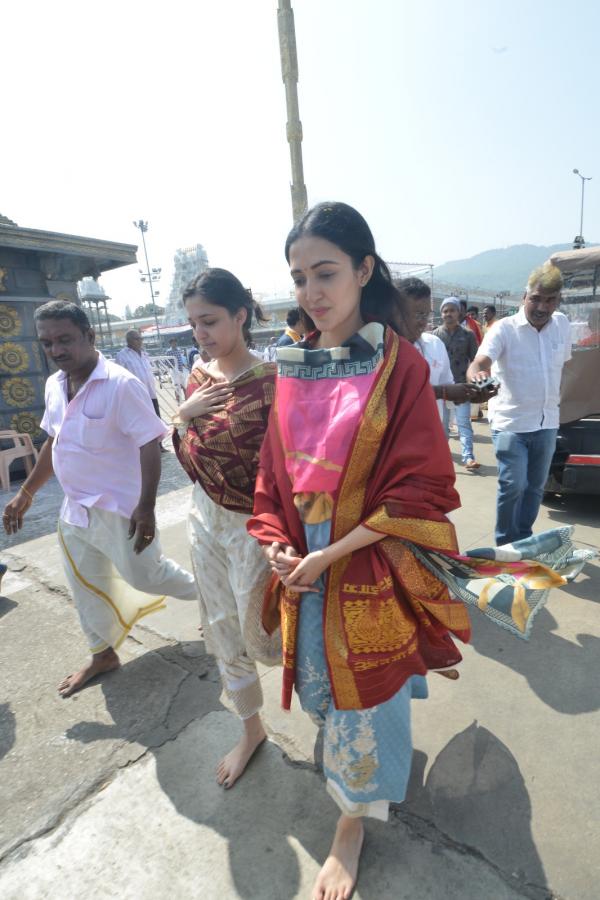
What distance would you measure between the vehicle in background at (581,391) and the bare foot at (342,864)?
9.25 ft

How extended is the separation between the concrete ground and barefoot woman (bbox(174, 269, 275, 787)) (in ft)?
0.67

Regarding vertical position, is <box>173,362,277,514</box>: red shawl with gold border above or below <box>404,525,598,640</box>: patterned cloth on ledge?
above

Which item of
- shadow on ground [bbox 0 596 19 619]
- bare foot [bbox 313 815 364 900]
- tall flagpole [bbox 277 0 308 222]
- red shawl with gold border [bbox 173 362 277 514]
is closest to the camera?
bare foot [bbox 313 815 364 900]

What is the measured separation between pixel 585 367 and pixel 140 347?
5.44 m

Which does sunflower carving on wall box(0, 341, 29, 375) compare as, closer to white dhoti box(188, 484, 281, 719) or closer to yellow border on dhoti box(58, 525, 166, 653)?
yellow border on dhoti box(58, 525, 166, 653)

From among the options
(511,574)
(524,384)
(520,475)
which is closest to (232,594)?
(511,574)

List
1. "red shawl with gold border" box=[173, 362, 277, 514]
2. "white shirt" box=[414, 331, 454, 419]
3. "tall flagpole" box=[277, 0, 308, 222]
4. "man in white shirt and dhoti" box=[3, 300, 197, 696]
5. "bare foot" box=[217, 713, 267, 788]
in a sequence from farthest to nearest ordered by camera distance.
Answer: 1. "tall flagpole" box=[277, 0, 308, 222]
2. "white shirt" box=[414, 331, 454, 419]
3. "man in white shirt and dhoti" box=[3, 300, 197, 696]
4. "bare foot" box=[217, 713, 267, 788]
5. "red shawl with gold border" box=[173, 362, 277, 514]

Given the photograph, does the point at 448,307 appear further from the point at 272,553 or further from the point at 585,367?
the point at 272,553

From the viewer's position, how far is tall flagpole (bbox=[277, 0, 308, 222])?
680 centimetres

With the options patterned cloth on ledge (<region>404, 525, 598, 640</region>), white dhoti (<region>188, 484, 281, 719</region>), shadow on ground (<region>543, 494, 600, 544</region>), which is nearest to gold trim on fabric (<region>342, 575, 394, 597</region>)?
patterned cloth on ledge (<region>404, 525, 598, 640</region>)

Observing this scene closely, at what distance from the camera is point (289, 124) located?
284 inches

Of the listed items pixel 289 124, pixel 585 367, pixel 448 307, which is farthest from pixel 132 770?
pixel 289 124

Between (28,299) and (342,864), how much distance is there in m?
7.05

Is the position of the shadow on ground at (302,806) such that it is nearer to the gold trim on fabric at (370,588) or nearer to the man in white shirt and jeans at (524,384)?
the gold trim on fabric at (370,588)
